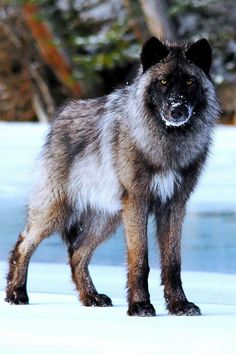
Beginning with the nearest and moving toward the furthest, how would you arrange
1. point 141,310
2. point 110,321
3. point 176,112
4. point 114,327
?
point 114,327 < point 110,321 < point 176,112 < point 141,310

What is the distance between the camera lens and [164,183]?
775cm

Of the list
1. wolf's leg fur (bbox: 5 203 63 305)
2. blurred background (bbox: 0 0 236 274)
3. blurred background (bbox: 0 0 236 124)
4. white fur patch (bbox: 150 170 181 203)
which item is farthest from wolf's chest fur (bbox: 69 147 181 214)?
blurred background (bbox: 0 0 236 124)

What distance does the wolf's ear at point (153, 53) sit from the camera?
777 centimetres

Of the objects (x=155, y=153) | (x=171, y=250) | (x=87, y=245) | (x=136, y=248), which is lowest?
(x=87, y=245)

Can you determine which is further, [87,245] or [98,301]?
[87,245]

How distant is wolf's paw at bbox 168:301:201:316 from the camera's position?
25.5ft

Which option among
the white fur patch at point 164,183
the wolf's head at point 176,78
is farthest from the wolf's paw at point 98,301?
the wolf's head at point 176,78

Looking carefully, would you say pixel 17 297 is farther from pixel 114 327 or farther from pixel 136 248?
pixel 114 327

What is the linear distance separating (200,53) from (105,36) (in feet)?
69.7

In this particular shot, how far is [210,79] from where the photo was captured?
793cm

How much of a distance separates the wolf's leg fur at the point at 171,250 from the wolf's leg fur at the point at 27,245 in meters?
1.07

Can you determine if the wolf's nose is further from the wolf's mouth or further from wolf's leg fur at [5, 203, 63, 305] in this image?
wolf's leg fur at [5, 203, 63, 305]

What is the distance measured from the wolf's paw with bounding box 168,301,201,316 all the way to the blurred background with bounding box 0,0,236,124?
18.5m

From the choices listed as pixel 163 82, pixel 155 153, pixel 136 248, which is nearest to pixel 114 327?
pixel 136 248
